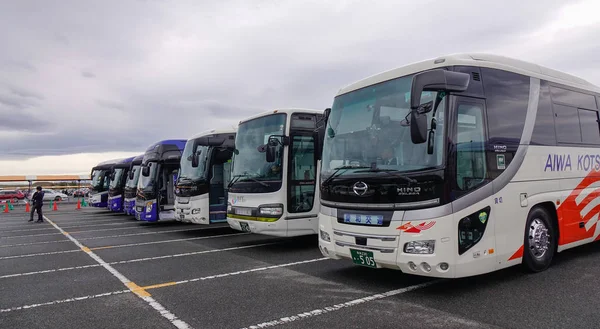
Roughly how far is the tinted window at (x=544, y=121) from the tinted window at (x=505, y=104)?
353mm

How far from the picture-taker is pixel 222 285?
6137 mm

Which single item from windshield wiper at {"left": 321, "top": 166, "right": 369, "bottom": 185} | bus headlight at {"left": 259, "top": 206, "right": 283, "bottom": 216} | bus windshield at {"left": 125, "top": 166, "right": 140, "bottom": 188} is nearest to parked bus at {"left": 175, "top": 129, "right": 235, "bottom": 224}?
bus headlight at {"left": 259, "top": 206, "right": 283, "bottom": 216}

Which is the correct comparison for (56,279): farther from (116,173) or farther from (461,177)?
(116,173)

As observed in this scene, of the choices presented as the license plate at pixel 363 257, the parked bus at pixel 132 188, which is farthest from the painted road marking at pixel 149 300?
the parked bus at pixel 132 188

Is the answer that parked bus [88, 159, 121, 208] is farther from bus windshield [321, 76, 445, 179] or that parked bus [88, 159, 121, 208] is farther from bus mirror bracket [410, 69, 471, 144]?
bus mirror bracket [410, 69, 471, 144]

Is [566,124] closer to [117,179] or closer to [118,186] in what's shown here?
[118,186]

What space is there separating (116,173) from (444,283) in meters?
20.1

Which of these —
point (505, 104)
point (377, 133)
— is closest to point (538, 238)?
point (505, 104)

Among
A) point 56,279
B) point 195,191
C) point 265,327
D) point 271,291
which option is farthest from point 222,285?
point 195,191

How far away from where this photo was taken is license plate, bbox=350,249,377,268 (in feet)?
Answer: 17.5

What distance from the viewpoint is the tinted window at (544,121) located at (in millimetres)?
6177

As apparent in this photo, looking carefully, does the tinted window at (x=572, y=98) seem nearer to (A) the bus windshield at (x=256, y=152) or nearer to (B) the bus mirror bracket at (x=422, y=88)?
(B) the bus mirror bracket at (x=422, y=88)

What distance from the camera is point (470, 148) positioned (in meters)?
5.18

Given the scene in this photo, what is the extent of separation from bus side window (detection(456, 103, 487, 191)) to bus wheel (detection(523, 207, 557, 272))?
135 centimetres
